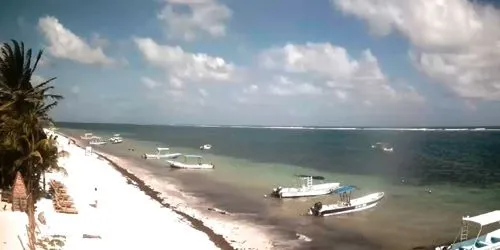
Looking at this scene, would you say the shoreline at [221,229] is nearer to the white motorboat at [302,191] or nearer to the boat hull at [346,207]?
the boat hull at [346,207]

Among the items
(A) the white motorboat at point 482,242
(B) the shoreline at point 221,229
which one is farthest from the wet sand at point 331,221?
(A) the white motorboat at point 482,242

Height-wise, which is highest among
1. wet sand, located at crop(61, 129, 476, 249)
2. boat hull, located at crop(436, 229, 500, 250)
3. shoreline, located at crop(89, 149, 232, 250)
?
boat hull, located at crop(436, 229, 500, 250)

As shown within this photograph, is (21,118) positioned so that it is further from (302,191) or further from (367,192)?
(367,192)

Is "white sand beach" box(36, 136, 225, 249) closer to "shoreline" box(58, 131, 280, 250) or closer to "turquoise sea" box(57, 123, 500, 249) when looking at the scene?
"shoreline" box(58, 131, 280, 250)

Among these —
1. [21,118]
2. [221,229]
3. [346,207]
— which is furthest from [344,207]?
[21,118]

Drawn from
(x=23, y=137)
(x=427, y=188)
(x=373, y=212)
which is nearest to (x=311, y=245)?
(x=373, y=212)

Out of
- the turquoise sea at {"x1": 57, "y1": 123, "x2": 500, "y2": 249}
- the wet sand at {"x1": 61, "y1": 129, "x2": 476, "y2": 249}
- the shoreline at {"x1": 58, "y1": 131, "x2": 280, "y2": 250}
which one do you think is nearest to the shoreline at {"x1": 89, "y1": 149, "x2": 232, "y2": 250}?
the shoreline at {"x1": 58, "y1": 131, "x2": 280, "y2": 250}

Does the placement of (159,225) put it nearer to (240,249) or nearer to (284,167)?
(240,249)
